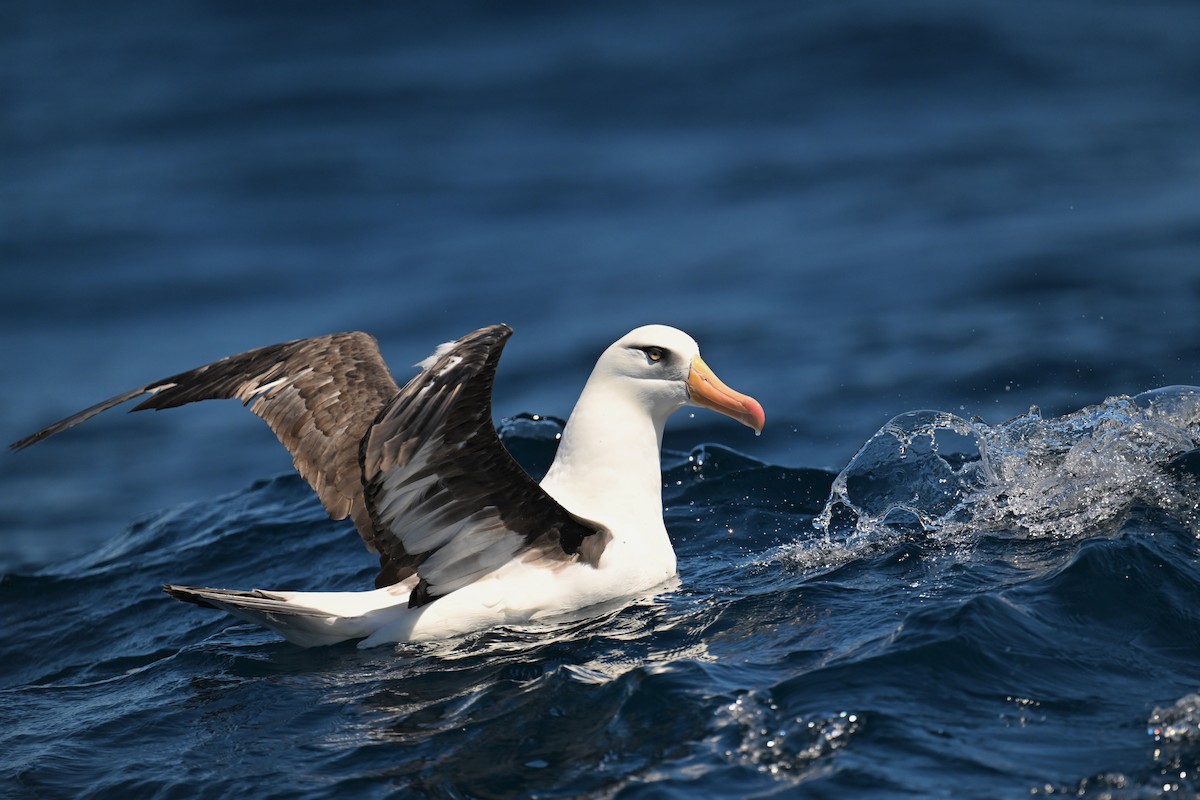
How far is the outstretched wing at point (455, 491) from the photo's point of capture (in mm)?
5332

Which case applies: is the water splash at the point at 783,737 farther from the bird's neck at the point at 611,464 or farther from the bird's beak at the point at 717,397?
the bird's beak at the point at 717,397

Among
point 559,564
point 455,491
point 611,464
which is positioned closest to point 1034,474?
point 611,464

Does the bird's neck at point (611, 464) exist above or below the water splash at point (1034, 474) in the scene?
above

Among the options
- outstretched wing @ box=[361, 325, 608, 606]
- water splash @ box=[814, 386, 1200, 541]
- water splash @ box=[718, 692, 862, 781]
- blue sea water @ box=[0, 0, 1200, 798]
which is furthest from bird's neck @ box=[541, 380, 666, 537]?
water splash @ box=[718, 692, 862, 781]

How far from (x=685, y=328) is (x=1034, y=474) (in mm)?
5771

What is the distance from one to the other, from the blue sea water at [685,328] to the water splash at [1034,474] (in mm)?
29

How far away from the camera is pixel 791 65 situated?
1730 cm

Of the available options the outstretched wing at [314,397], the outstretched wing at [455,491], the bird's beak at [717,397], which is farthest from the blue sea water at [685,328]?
the outstretched wing at [314,397]

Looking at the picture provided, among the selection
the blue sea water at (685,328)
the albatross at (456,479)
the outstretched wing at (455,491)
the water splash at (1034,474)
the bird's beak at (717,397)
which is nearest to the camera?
the blue sea water at (685,328)

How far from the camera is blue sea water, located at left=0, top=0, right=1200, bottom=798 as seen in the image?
5223 mm

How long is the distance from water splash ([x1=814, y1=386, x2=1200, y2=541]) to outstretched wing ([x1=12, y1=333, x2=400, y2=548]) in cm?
241

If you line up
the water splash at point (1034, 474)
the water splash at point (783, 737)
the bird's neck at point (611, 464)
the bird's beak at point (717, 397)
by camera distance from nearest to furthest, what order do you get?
the water splash at point (783, 737)
the bird's neck at point (611, 464)
the bird's beak at point (717, 397)
the water splash at point (1034, 474)

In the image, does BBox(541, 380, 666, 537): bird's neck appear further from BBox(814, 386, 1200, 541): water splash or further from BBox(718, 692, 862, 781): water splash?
BBox(718, 692, 862, 781): water splash

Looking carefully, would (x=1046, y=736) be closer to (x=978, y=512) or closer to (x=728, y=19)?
(x=978, y=512)
